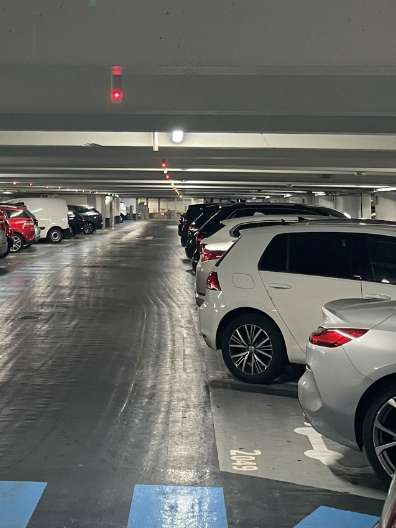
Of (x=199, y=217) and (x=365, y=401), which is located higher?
(x=199, y=217)

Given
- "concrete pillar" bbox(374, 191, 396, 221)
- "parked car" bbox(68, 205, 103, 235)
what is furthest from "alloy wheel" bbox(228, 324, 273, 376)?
"parked car" bbox(68, 205, 103, 235)

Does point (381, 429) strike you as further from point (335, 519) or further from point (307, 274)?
point (307, 274)

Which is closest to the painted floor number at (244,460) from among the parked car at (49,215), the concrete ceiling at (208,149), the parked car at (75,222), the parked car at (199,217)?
the concrete ceiling at (208,149)

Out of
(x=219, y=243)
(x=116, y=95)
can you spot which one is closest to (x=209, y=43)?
(x=116, y=95)

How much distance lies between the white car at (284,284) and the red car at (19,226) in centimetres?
2304

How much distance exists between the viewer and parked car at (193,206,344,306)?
38.2 ft

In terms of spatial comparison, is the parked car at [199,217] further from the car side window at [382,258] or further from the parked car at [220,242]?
the car side window at [382,258]

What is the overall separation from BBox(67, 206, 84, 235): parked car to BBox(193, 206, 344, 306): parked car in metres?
30.5

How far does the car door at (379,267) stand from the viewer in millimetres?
7805

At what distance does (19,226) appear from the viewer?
30.8 metres

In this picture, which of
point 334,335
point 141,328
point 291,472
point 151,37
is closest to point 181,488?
point 291,472

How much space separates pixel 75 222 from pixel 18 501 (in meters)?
41.2

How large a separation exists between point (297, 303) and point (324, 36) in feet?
8.71

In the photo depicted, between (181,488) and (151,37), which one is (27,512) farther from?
(151,37)
